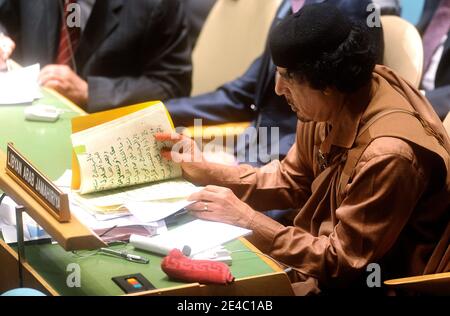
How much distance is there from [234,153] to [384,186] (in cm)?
131

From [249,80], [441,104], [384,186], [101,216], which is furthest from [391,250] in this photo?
[249,80]

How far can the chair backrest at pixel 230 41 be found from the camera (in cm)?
342

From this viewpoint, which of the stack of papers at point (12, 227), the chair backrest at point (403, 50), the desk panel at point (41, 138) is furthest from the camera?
the chair backrest at point (403, 50)

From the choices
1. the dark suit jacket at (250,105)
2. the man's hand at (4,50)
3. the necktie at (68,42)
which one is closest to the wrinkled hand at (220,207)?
the dark suit jacket at (250,105)

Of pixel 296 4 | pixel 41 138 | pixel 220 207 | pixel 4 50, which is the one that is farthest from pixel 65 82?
pixel 220 207

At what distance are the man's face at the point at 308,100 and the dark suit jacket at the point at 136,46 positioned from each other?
1455 mm

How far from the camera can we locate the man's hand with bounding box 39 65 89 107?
10.3 ft

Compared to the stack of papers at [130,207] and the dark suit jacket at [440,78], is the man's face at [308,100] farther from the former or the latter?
the dark suit jacket at [440,78]

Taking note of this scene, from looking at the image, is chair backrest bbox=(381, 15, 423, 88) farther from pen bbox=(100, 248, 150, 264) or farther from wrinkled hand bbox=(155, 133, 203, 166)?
pen bbox=(100, 248, 150, 264)

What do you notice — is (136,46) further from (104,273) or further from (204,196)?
(104,273)

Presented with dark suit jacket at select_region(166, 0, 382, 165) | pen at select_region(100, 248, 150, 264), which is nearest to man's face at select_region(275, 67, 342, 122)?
pen at select_region(100, 248, 150, 264)

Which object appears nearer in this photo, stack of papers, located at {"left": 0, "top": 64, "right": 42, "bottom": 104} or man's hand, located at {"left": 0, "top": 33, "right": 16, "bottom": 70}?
stack of papers, located at {"left": 0, "top": 64, "right": 42, "bottom": 104}

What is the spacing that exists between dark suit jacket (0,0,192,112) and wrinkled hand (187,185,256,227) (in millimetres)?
1410

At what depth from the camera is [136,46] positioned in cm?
346
